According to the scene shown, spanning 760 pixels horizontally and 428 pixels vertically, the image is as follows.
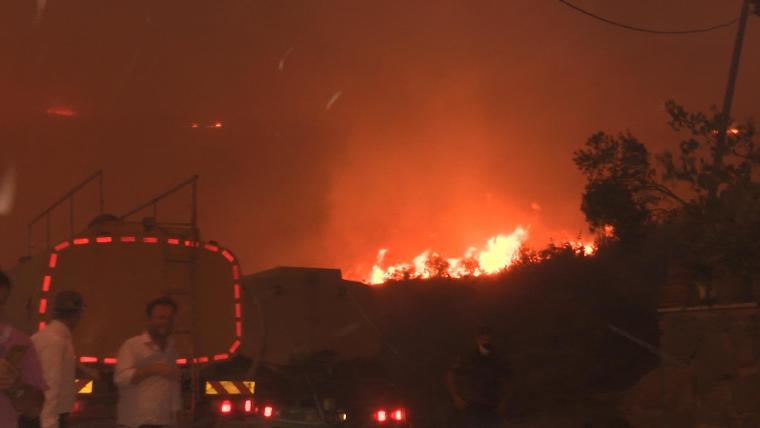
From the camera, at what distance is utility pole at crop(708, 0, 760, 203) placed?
41.7 feet

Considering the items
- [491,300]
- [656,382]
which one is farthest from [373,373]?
[491,300]

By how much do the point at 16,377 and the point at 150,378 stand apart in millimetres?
2352

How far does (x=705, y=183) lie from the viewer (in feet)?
41.7

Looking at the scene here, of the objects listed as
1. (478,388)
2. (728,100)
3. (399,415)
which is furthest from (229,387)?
(728,100)

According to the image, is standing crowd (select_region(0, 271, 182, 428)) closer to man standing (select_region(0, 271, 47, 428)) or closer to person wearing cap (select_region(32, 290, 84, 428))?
person wearing cap (select_region(32, 290, 84, 428))

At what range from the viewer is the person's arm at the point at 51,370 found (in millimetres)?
6695

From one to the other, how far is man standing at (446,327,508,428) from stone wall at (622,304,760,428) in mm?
3664

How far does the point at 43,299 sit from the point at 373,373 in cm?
485

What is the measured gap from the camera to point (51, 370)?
6754 mm

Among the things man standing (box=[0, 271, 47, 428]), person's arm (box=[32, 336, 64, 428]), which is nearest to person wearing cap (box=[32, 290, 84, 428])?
person's arm (box=[32, 336, 64, 428])

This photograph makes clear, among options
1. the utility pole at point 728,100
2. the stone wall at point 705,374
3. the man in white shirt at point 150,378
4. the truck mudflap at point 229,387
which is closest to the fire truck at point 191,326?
the truck mudflap at point 229,387

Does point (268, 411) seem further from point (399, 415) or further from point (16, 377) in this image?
point (16, 377)

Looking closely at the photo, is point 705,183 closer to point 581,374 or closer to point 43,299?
point 581,374

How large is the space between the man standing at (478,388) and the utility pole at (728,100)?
4113 millimetres
